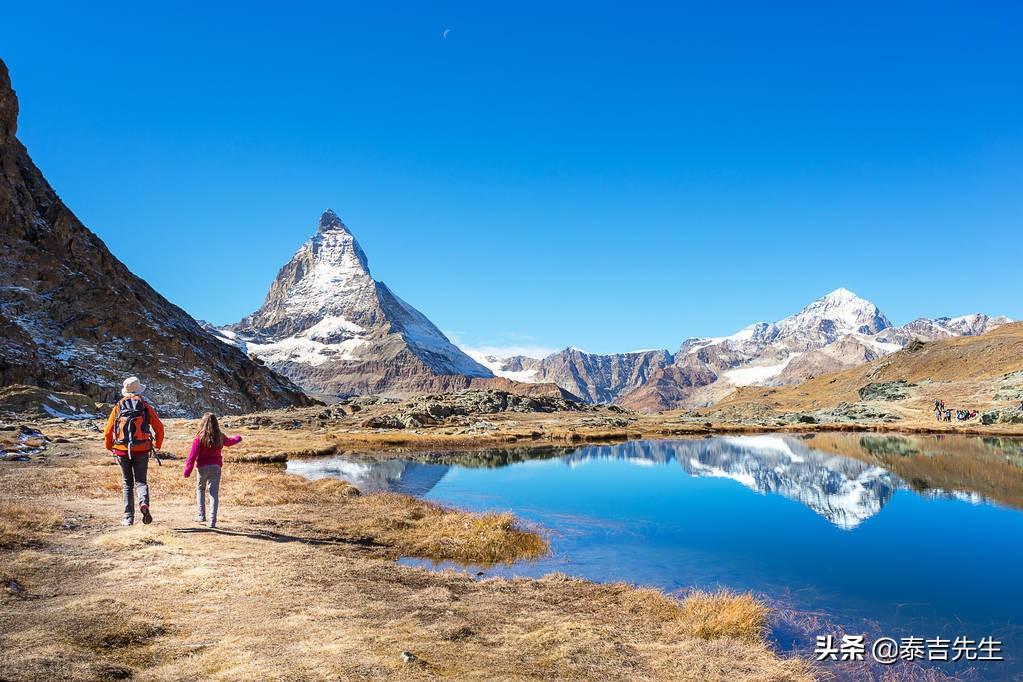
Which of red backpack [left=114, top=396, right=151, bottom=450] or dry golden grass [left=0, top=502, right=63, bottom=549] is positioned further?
red backpack [left=114, top=396, right=151, bottom=450]

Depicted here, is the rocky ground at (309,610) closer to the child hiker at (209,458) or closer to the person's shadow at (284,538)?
the person's shadow at (284,538)

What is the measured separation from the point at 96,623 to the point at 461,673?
5755mm

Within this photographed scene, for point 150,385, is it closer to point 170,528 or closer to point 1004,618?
point 170,528

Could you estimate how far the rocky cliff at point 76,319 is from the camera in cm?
11262

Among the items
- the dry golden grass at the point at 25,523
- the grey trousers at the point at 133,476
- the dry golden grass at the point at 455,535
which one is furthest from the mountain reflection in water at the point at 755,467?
the dry golden grass at the point at 25,523

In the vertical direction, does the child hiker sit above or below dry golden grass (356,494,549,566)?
above

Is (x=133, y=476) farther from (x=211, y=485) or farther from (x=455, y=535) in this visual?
(x=455, y=535)

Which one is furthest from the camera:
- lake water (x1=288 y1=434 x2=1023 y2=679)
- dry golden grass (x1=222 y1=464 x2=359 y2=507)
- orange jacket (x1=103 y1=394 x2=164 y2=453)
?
dry golden grass (x1=222 y1=464 x2=359 y2=507)

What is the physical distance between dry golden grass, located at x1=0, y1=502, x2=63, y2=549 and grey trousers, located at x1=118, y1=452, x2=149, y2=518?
1.53m

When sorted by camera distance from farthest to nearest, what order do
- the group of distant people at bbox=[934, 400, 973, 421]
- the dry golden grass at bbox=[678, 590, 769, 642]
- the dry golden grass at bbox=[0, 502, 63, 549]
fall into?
the group of distant people at bbox=[934, 400, 973, 421]
the dry golden grass at bbox=[0, 502, 63, 549]
the dry golden grass at bbox=[678, 590, 769, 642]

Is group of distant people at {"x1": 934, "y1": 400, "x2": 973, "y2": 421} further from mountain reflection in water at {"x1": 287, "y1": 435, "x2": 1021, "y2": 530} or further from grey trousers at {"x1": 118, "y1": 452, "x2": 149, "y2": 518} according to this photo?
grey trousers at {"x1": 118, "y1": 452, "x2": 149, "y2": 518}

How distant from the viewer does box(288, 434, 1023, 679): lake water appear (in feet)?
50.6

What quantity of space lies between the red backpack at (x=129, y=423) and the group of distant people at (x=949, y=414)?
306 ft

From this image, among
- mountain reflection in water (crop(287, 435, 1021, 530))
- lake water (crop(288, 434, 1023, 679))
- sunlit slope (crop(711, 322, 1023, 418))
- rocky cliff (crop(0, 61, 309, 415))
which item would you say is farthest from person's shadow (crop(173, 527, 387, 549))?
rocky cliff (crop(0, 61, 309, 415))
